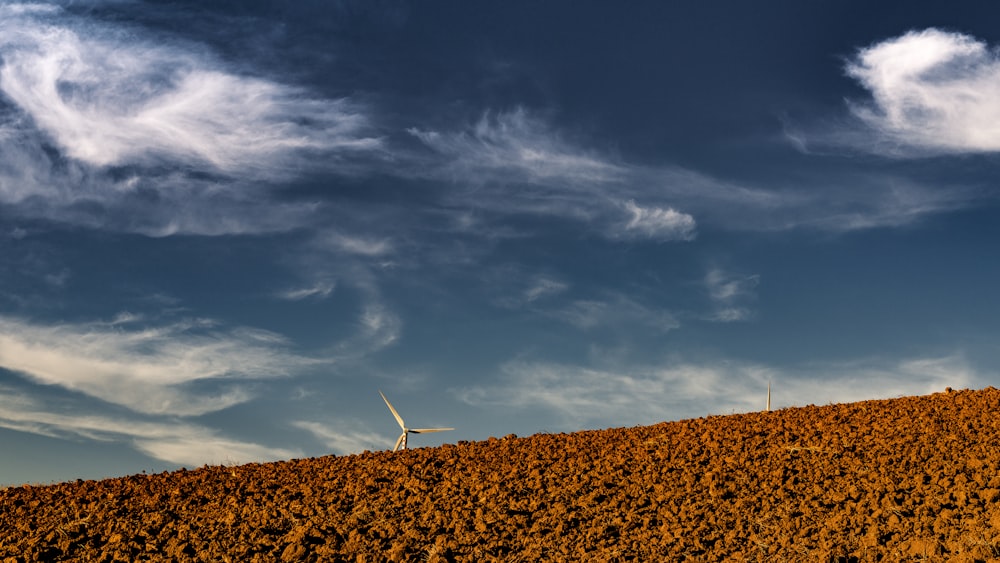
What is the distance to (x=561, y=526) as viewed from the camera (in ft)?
39.9

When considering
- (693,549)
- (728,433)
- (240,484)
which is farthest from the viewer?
(728,433)

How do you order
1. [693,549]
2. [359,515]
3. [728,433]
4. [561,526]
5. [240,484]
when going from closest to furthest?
[693,549]
[561,526]
[359,515]
[240,484]
[728,433]

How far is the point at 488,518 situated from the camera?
12.7 meters

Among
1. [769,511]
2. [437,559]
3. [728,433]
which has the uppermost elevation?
[728,433]

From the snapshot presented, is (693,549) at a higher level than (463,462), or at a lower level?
lower

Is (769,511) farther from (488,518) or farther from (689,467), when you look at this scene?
(488,518)

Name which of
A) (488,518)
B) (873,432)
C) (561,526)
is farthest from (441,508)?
(873,432)

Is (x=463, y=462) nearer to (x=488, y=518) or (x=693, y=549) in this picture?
(x=488, y=518)

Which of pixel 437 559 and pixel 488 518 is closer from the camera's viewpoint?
pixel 437 559

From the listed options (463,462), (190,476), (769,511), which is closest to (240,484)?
(190,476)

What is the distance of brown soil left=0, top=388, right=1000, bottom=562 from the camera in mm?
11298

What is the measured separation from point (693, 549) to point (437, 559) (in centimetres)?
345

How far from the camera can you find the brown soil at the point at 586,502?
11298 millimetres

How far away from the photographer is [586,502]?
13469 mm
